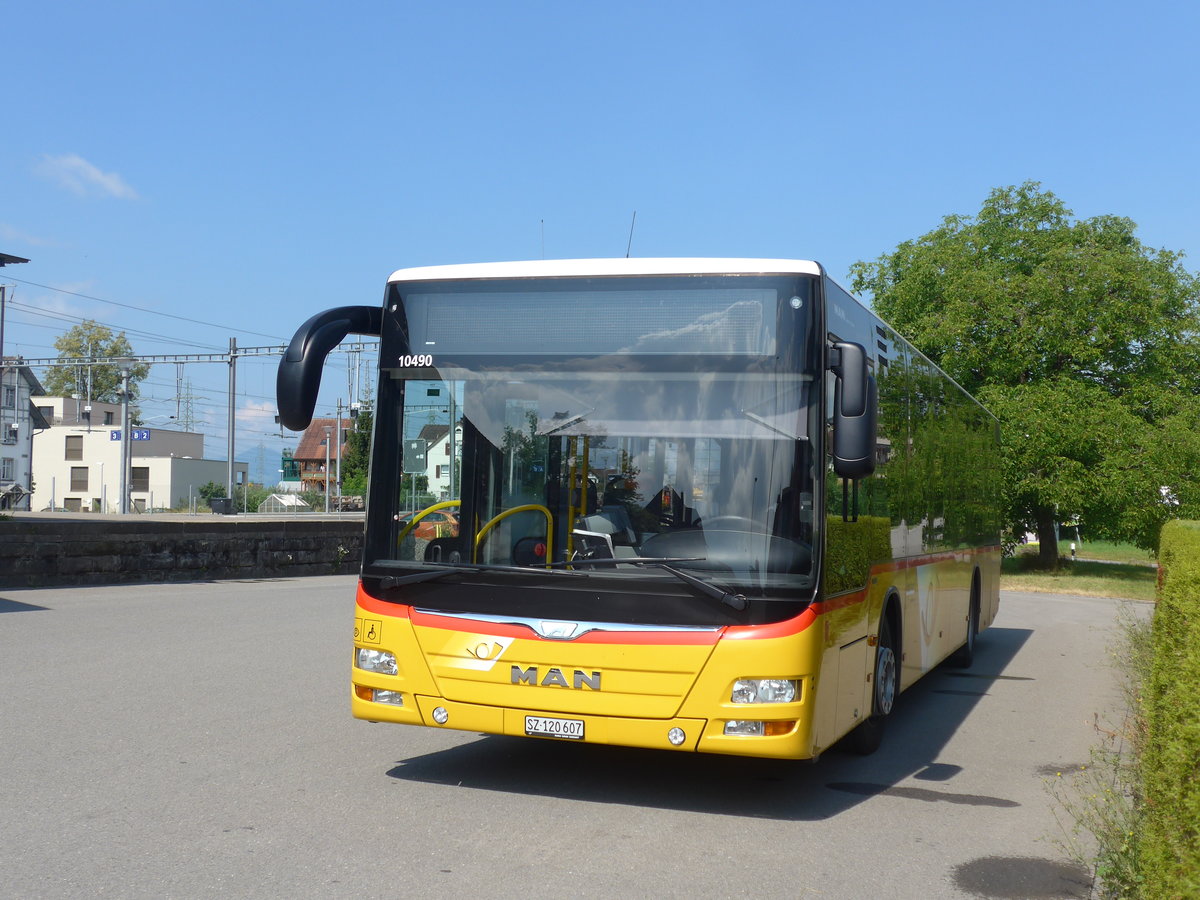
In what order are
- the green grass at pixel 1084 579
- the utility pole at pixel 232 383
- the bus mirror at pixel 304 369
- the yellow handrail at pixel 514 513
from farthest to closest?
1. the utility pole at pixel 232 383
2. the green grass at pixel 1084 579
3. the yellow handrail at pixel 514 513
4. the bus mirror at pixel 304 369

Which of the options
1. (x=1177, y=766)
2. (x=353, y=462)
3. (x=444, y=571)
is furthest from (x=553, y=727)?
(x=353, y=462)

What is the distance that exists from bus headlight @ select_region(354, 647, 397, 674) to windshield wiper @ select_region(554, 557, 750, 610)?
1.12 m

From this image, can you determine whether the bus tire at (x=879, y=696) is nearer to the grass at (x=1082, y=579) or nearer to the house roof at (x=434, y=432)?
the house roof at (x=434, y=432)

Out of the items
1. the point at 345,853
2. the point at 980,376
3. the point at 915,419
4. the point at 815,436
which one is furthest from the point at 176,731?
the point at 980,376

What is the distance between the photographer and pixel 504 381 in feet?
23.2

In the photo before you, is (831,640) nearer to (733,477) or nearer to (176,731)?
(733,477)

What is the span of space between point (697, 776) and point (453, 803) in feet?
5.43

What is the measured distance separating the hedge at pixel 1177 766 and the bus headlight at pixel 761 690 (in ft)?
5.61

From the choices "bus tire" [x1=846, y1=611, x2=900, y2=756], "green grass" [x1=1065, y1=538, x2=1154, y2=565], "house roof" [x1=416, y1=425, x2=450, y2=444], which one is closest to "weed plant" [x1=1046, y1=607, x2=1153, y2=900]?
"bus tire" [x1=846, y1=611, x2=900, y2=756]

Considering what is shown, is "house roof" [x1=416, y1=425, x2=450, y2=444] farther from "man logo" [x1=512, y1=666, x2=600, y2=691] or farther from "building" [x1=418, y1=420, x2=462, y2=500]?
"man logo" [x1=512, y1=666, x2=600, y2=691]

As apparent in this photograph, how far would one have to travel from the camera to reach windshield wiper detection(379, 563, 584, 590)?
22.3 ft

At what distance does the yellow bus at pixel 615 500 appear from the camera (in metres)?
6.41

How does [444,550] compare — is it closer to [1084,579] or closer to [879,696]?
[879,696]

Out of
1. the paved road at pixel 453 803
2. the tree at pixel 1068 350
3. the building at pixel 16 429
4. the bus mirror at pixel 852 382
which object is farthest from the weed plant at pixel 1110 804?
the building at pixel 16 429
